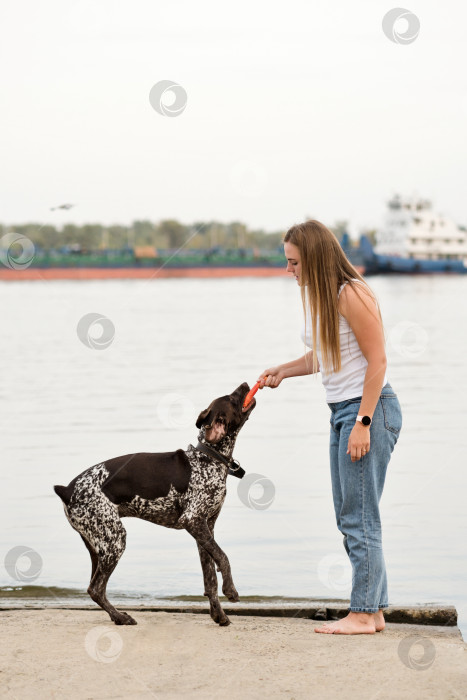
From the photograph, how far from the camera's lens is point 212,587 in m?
4.70

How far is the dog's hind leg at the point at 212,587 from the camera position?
183 inches

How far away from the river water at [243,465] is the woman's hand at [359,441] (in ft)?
5.33

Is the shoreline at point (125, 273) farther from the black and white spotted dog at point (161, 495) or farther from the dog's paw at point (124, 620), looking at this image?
the dog's paw at point (124, 620)

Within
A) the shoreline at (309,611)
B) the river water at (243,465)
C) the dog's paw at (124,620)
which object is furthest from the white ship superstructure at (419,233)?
the dog's paw at (124,620)

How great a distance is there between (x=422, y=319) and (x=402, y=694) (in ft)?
116

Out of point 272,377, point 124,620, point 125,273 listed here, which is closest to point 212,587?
point 124,620

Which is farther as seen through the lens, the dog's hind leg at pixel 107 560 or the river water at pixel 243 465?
the river water at pixel 243 465

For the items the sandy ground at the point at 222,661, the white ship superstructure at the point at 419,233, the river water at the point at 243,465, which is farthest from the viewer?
the white ship superstructure at the point at 419,233

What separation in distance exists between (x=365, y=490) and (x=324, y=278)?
945 millimetres

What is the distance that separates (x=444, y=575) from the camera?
648cm

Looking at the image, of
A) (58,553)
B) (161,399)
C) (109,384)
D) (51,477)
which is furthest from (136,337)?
(58,553)

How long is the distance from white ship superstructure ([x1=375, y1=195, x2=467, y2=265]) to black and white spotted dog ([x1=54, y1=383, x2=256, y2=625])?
87.7 m

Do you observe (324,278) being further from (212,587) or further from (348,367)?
(212,587)

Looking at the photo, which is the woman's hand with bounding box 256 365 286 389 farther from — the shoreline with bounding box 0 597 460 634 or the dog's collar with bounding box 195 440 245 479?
the shoreline with bounding box 0 597 460 634
